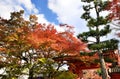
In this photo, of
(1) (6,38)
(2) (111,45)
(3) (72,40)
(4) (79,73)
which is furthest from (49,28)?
(4) (79,73)

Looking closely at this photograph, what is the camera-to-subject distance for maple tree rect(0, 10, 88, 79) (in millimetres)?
21062

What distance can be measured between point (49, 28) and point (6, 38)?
10.9 ft

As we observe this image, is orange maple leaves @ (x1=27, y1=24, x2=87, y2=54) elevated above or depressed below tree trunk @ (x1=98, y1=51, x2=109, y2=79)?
above

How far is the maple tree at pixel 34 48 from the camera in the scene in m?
21.1

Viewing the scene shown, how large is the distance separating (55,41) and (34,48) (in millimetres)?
1777

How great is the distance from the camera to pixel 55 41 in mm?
21062

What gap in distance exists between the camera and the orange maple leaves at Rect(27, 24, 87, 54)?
2088cm

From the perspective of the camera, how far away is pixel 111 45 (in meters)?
20.4

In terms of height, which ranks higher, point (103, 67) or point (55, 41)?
point (55, 41)

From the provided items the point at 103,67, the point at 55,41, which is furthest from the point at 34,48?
the point at 103,67

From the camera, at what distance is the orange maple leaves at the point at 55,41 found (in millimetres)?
20875

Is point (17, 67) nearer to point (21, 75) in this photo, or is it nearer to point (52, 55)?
point (21, 75)

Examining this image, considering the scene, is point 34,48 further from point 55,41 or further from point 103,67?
point 103,67

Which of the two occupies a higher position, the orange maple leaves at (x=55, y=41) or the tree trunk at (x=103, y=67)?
the orange maple leaves at (x=55, y=41)
